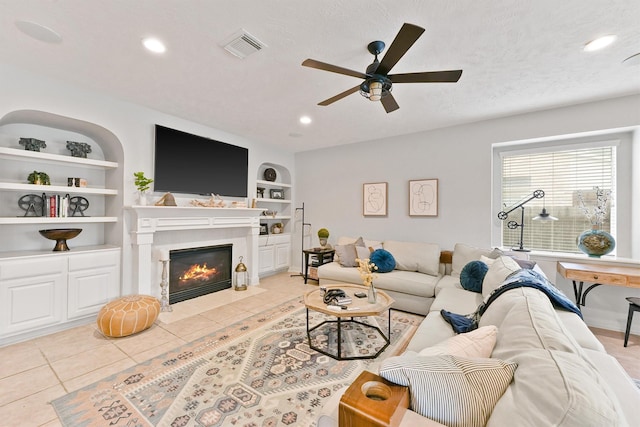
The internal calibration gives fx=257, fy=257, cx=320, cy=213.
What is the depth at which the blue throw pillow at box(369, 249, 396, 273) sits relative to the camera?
3756 mm

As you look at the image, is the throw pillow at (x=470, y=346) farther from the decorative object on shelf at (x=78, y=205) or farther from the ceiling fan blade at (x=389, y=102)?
the decorative object on shelf at (x=78, y=205)

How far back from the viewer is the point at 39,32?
76.7 inches

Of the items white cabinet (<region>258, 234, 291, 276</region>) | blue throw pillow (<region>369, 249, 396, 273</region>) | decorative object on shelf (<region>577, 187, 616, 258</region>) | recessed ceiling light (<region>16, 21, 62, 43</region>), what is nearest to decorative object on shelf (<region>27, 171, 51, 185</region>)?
recessed ceiling light (<region>16, 21, 62, 43</region>)

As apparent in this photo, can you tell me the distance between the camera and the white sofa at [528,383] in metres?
0.64

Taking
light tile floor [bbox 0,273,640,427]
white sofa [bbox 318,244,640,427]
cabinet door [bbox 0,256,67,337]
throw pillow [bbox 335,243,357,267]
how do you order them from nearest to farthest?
1. white sofa [bbox 318,244,640,427]
2. light tile floor [bbox 0,273,640,427]
3. cabinet door [bbox 0,256,67,337]
4. throw pillow [bbox 335,243,357,267]

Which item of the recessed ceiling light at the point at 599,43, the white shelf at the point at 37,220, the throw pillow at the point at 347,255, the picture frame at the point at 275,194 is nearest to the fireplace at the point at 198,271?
the white shelf at the point at 37,220

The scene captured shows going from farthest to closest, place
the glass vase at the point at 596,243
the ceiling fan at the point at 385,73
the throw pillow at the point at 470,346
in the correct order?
the glass vase at the point at 596,243
the ceiling fan at the point at 385,73
the throw pillow at the point at 470,346

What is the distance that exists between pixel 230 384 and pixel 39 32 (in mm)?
3038

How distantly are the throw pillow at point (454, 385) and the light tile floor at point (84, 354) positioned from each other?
7.16 feet

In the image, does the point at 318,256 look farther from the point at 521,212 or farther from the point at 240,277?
the point at 521,212

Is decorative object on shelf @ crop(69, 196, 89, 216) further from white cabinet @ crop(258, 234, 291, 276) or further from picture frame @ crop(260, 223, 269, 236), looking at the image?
picture frame @ crop(260, 223, 269, 236)

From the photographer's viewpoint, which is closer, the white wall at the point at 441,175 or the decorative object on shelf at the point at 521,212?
the white wall at the point at 441,175

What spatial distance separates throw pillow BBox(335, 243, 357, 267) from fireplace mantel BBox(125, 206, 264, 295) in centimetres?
170

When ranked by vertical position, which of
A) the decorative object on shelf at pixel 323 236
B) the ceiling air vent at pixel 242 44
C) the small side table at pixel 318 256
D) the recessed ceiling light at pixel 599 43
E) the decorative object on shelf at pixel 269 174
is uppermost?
the recessed ceiling light at pixel 599 43
